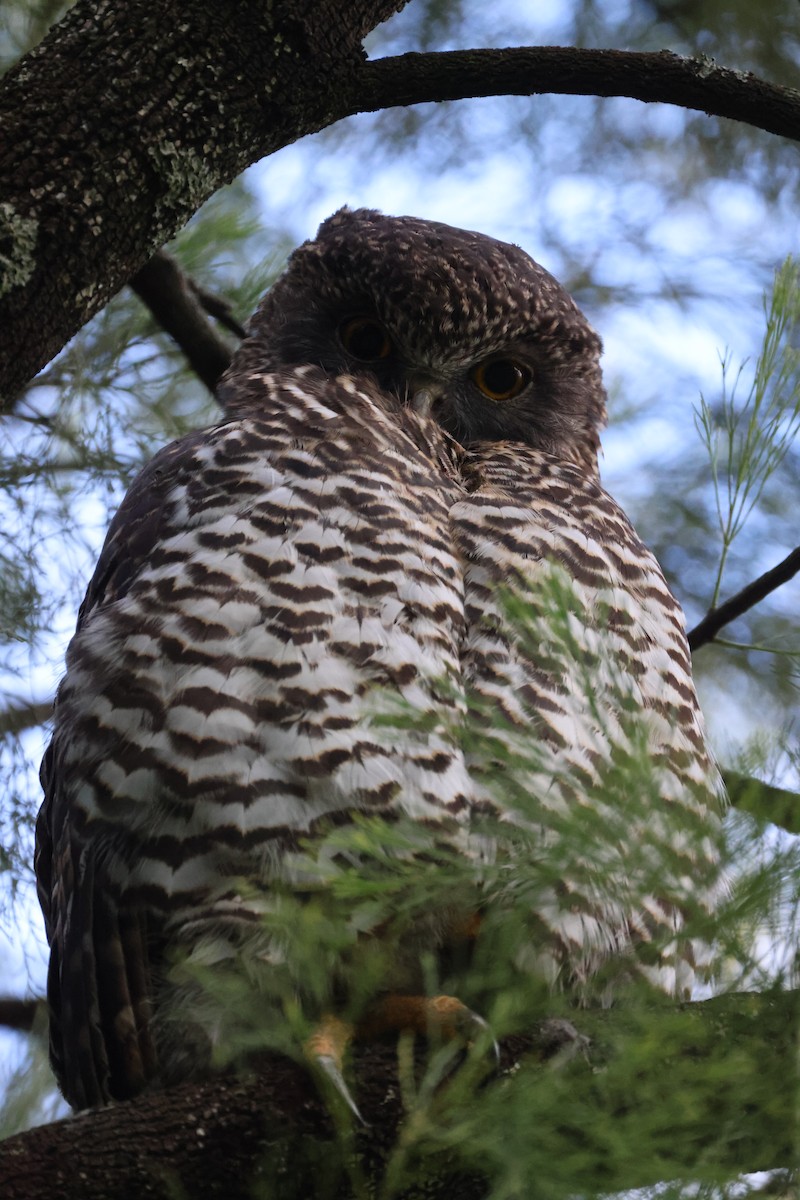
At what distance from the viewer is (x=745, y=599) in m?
3.15

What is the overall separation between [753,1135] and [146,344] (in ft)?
10.7

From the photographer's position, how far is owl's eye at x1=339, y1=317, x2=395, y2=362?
354 cm

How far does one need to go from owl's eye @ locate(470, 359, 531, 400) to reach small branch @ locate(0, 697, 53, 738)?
1.40 metres

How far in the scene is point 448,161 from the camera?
17.9ft

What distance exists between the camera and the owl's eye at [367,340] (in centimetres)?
354

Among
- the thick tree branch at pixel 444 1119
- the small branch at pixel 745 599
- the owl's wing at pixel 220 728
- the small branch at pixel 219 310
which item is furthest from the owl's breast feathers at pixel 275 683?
the small branch at pixel 219 310

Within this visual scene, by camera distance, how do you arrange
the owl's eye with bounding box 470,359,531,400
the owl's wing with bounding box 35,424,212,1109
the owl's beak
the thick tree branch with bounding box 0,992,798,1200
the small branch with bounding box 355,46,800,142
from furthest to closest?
the owl's eye with bounding box 470,359,531,400 → the owl's beak → the small branch with bounding box 355,46,800,142 → the owl's wing with bounding box 35,424,212,1109 → the thick tree branch with bounding box 0,992,798,1200

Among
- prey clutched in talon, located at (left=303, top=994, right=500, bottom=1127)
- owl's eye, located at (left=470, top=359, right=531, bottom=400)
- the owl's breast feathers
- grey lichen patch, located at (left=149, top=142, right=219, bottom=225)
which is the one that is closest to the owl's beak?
owl's eye, located at (left=470, top=359, right=531, bottom=400)

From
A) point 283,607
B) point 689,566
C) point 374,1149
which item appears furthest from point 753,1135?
point 689,566

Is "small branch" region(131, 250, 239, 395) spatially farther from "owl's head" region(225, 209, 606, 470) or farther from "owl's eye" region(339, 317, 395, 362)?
"owl's eye" region(339, 317, 395, 362)

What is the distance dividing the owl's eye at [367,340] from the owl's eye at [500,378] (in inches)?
9.0

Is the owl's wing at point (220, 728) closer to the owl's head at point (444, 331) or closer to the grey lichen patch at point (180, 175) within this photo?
the grey lichen patch at point (180, 175)

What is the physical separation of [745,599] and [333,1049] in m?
1.49

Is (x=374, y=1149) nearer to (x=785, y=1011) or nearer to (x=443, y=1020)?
(x=443, y=1020)
